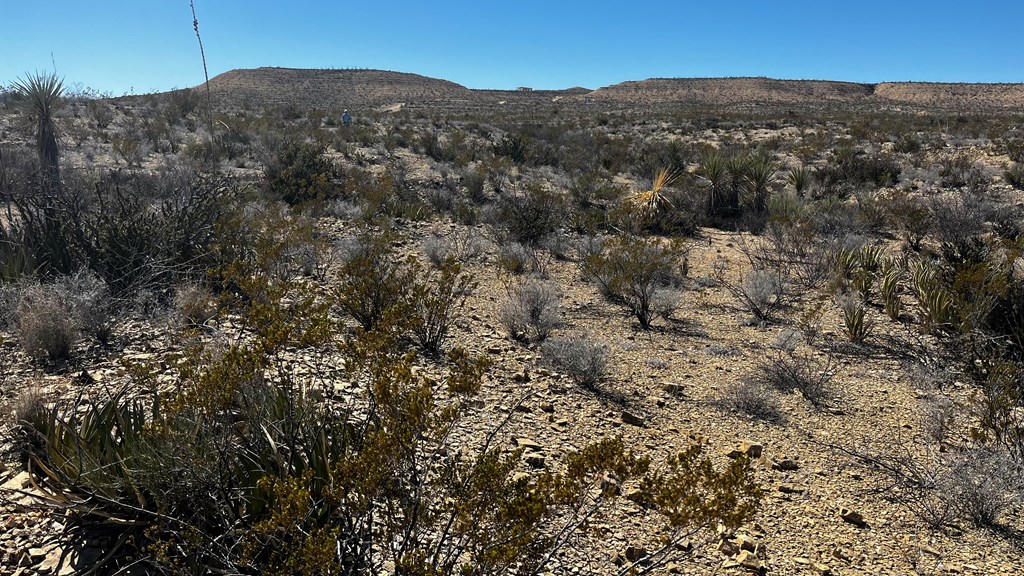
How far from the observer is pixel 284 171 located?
520 inches

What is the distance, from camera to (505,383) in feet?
15.8

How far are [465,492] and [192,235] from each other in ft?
19.9

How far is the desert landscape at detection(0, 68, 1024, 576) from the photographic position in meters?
2.29

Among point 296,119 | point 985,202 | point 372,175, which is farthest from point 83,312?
point 296,119

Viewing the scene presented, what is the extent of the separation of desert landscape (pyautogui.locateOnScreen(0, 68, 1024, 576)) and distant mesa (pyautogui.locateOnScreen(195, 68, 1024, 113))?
5354 cm

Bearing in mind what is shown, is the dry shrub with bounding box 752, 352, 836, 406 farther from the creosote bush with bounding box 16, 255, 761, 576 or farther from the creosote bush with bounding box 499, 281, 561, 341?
the creosote bush with bounding box 16, 255, 761, 576

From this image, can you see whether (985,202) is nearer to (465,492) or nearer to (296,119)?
(465,492)

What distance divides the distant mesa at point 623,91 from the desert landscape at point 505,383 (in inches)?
2108

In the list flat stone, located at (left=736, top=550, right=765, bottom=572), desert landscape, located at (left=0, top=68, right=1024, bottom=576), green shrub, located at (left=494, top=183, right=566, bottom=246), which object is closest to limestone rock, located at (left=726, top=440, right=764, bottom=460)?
desert landscape, located at (left=0, top=68, right=1024, bottom=576)

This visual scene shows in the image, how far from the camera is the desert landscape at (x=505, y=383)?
229 centimetres

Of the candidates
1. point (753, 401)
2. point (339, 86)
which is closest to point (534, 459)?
point (753, 401)

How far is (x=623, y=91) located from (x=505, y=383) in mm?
76638

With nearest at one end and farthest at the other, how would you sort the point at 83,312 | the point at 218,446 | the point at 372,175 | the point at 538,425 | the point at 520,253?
the point at 218,446 → the point at 538,425 → the point at 83,312 → the point at 520,253 → the point at 372,175

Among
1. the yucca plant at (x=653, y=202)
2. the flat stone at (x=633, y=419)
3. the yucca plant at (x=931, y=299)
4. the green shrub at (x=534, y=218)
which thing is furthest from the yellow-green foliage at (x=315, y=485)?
the yucca plant at (x=653, y=202)
